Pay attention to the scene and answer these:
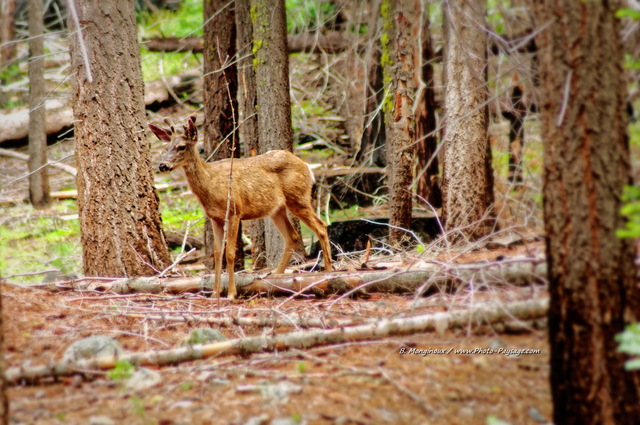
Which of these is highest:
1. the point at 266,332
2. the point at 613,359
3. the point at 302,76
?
the point at 302,76

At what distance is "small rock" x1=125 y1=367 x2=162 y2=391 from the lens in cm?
420

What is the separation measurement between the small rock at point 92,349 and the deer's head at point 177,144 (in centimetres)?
253

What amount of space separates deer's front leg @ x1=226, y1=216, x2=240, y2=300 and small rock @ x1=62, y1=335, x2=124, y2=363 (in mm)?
2264

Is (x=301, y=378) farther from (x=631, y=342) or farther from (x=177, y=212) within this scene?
(x=177, y=212)

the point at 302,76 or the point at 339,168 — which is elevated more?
the point at 302,76

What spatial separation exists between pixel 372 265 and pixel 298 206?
135 centimetres

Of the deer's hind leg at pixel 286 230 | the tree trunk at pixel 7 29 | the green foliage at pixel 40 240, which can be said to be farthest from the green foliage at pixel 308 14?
the tree trunk at pixel 7 29

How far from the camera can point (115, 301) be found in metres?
6.47

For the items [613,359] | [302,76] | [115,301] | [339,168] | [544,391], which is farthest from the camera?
[302,76]

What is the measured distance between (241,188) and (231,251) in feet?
2.75

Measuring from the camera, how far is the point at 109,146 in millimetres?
7246

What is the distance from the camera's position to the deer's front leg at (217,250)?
7020 mm

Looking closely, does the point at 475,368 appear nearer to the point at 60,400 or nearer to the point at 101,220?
the point at 60,400

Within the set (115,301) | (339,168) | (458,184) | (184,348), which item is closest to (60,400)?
(184,348)
